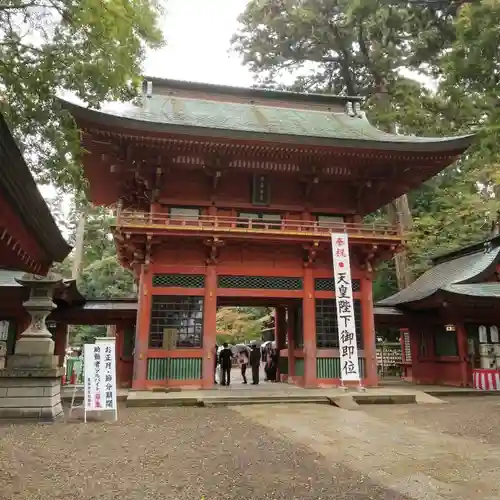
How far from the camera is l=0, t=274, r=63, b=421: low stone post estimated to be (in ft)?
29.4

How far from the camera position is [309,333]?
13.3 metres

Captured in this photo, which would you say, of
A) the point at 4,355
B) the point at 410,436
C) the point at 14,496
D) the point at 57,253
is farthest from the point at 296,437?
the point at 4,355

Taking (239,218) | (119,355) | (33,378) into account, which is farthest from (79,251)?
(33,378)

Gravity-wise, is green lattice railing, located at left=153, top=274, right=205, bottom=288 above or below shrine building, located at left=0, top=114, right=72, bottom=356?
above

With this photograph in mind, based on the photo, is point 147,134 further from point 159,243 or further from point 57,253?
point 57,253

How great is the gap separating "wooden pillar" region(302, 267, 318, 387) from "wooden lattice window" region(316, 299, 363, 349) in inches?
9.6

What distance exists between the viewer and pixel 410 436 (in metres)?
7.31

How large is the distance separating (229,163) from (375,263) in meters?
5.62

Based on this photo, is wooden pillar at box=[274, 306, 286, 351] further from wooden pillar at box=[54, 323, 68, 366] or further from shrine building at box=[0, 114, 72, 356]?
shrine building at box=[0, 114, 72, 356]

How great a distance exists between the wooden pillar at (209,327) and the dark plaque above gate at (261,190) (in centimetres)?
266

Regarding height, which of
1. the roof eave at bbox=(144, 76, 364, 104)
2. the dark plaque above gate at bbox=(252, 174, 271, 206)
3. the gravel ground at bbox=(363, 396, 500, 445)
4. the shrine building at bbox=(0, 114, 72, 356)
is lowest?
the gravel ground at bbox=(363, 396, 500, 445)

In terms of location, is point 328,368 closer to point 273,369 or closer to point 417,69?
point 273,369

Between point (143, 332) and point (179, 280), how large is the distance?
178cm

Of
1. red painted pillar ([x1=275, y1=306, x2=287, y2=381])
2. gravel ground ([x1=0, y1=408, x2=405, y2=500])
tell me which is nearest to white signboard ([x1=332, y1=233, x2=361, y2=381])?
gravel ground ([x1=0, y1=408, x2=405, y2=500])
